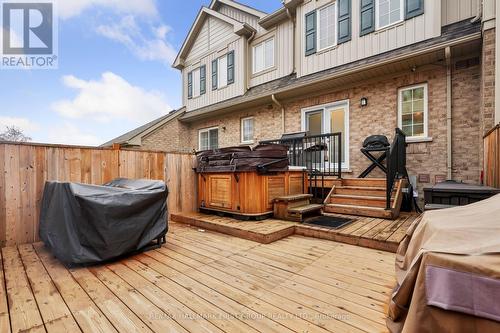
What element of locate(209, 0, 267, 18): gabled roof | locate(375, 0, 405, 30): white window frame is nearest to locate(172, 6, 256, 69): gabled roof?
locate(209, 0, 267, 18): gabled roof

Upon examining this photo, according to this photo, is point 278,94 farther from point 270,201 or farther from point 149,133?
point 149,133

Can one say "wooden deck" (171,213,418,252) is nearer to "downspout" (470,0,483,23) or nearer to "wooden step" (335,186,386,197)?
"wooden step" (335,186,386,197)

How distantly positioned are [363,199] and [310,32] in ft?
16.0

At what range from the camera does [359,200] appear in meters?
4.33

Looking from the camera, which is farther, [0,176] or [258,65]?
[258,65]

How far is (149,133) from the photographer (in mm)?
9102

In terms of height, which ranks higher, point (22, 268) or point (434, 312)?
point (434, 312)

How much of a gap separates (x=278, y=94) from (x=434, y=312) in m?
6.32

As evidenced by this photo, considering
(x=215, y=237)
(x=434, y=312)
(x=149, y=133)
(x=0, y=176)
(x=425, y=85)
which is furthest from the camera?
(x=149, y=133)

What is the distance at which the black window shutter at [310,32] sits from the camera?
252 inches

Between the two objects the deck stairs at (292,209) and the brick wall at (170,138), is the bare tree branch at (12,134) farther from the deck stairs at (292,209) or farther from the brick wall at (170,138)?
the deck stairs at (292,209)

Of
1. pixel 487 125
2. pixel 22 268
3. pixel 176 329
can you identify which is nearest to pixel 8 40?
pixel 22 268

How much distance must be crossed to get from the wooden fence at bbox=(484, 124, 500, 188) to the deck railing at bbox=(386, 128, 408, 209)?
1.12m

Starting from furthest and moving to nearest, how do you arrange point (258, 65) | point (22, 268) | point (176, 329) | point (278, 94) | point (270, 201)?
1. point (258, 65)
2. point (278, 94)
3. point (270, 201)
4. point (22, 268)
5. point (176, 329)
